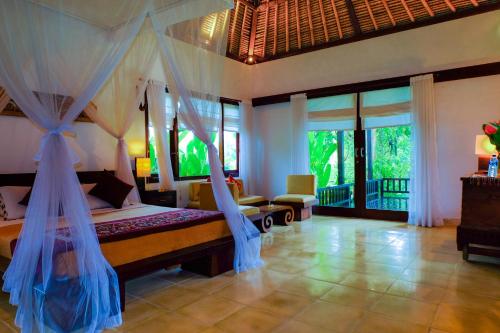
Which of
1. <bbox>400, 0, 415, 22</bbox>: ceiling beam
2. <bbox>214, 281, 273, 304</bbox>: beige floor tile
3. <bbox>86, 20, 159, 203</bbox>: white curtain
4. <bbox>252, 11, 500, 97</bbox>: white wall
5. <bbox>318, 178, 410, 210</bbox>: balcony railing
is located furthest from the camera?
<bbox>318, 178, 410, 210</bbox>: balcony railing

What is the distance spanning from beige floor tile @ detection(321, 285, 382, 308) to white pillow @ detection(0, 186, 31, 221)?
316cm

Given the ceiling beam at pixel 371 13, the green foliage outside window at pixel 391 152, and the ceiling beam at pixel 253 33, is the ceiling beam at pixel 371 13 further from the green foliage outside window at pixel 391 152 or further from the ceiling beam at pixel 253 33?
the ceiling beam at pixel 253 33

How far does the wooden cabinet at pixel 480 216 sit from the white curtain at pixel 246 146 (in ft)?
14.1

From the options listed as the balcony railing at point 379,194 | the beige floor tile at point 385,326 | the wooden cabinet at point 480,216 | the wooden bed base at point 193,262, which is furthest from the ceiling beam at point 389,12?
the beige floor tile at point 385,326

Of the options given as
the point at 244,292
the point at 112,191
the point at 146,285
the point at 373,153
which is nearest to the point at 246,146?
the point at 373,153

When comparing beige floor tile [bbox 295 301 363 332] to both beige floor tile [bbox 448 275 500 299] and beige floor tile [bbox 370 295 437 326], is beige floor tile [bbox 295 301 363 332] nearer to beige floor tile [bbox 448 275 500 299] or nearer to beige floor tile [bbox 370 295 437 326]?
beige floor tile [bbox 370 295 437 326]

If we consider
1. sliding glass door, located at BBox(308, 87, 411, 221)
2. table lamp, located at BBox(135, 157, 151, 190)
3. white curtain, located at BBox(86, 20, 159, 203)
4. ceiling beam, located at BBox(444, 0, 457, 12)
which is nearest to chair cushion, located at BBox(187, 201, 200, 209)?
table lamp, located at BBox(135, 157, 151, 190)

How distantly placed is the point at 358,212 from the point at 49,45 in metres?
5.57

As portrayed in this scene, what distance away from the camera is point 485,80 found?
5293 millimetres

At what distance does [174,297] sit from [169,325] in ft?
1.65

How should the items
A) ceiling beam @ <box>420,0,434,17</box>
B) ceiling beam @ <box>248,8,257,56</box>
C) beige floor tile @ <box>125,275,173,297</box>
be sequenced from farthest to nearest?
1. ceiling beam @ <box>248,8,257,56</box>
2. ceiling beam @ <box>420,0,434,17</box>
3. beige floor tile @ <box>125,275,173,297</box>

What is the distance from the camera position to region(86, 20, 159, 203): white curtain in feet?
13.4

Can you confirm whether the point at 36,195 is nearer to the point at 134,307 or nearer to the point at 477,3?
the point at 134,307

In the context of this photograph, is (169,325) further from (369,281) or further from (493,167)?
(493,167)
